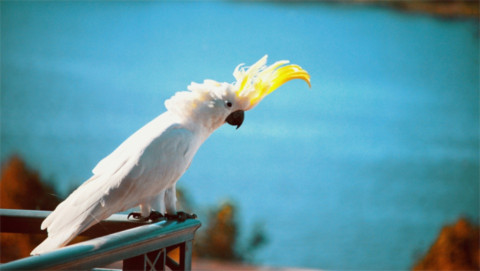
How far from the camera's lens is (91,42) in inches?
213

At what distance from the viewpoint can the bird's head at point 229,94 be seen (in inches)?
59.2

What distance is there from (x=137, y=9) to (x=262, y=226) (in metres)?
2.36

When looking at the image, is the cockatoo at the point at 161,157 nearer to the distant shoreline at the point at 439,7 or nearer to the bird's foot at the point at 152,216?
the bird's foot at the point at 152,216

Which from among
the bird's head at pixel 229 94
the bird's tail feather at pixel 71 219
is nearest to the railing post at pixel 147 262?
the bird's tail feather at pixel 71 219

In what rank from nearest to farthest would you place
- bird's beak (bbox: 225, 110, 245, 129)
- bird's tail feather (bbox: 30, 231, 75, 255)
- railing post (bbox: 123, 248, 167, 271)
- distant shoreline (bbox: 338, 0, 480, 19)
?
railing post (bbox: 123, 248, 167, 271) → bird's tail feather (bbox: 30, 231, 75, 255) → bird's beak (bbox: 225, 110, 245, 129) → distant shoreline (bbox: 338, 0, 480, 19)

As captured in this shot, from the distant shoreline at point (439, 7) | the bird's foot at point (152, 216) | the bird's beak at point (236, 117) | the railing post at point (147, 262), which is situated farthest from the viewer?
the distant shoreline at point (439, 7)

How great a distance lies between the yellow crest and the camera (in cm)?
149

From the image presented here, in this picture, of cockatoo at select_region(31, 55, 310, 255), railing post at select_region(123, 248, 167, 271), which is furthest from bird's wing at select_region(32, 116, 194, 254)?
railing post at select_region(123, 248, 167, 271)

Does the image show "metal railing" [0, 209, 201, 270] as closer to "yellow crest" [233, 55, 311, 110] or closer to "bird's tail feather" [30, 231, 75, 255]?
"bird's tail feather" [30, 231, 75, 255]

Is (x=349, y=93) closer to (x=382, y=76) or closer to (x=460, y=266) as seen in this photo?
(x=382, y=76)

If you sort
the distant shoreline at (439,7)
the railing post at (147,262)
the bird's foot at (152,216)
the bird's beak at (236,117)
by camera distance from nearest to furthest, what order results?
the railing post at (147,262) < the bird's foot at (152,216) < the bird's beak at (236,117) < the distant shoreline at (439,7)

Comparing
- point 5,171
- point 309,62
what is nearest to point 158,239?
point 5,171

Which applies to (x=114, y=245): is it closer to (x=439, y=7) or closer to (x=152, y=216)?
(x=152, y=216)

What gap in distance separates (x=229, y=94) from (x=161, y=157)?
261 mm
